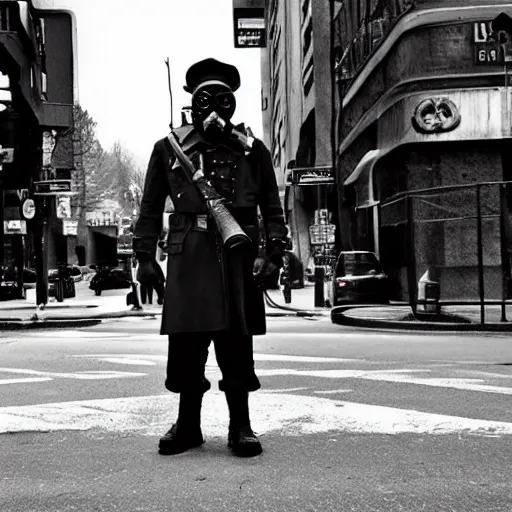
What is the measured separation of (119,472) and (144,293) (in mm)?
24361

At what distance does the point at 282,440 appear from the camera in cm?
555

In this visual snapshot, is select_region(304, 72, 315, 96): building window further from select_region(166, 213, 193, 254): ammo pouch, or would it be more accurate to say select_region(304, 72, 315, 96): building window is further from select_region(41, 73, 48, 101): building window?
select_region(166, 213, 193, 254): ammo pouch

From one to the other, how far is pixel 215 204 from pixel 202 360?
0.80 meters

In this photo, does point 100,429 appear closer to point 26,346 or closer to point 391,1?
point 26,346

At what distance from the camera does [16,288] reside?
1449 inches

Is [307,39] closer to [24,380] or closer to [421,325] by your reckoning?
[421,325]

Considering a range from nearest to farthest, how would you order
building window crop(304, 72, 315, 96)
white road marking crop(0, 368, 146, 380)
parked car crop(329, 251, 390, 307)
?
white road marking crop(0, 368, 146, 380) < parked car crop(329, 251, 390, 307) < building window crop(304, 72, 315, 96)

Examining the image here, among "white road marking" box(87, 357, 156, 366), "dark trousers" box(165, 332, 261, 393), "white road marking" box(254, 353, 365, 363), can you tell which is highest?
"dark trousers" box(165, 332, 261, 393)

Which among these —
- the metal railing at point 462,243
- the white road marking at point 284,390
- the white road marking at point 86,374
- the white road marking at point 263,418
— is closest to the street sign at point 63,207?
the metal railing at point 462,243

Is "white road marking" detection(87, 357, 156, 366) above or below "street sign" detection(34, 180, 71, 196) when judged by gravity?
below

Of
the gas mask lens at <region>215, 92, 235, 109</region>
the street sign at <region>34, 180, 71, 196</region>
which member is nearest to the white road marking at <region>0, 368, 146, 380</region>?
the gas mask lens at <region>215, 92, 235, 109</region>

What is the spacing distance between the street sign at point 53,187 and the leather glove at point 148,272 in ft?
75.1

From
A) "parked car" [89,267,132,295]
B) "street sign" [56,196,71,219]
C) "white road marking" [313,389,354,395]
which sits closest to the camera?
"white road marking" [313,389,354,395]

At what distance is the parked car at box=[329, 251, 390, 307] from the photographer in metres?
24.3
